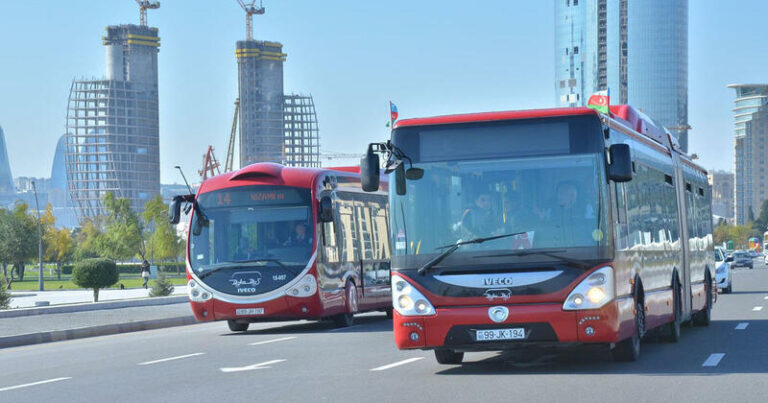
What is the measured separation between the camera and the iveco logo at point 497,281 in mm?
12445

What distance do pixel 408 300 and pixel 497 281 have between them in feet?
3.16

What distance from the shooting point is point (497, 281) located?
12461mm

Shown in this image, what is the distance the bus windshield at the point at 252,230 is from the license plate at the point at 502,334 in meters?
11.0

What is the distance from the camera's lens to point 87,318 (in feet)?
95.2

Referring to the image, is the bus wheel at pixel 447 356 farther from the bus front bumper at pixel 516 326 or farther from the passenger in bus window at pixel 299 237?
the passenger in bus window at pixel 299 237

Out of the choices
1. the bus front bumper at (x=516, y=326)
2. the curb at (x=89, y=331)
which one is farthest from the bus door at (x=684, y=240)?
the curb at (x=89, y=331)

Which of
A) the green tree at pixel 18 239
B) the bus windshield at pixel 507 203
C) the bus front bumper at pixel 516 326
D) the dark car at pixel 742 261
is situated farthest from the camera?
the green tree at pixel 18 239

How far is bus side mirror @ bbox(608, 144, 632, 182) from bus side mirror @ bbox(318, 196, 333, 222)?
37.0 feet

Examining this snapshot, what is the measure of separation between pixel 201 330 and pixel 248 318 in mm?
2926

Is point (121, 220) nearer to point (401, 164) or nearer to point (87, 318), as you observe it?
point (87, 318)

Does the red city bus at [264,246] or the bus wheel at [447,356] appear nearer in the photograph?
the bus wheel at [447,356]

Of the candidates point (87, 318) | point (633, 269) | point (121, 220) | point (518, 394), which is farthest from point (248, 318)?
point (121, 220)

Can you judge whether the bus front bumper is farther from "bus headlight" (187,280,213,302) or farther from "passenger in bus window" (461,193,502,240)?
"bus headlight" (187,280,213,302)

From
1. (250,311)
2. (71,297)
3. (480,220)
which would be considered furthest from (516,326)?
(71,297)
